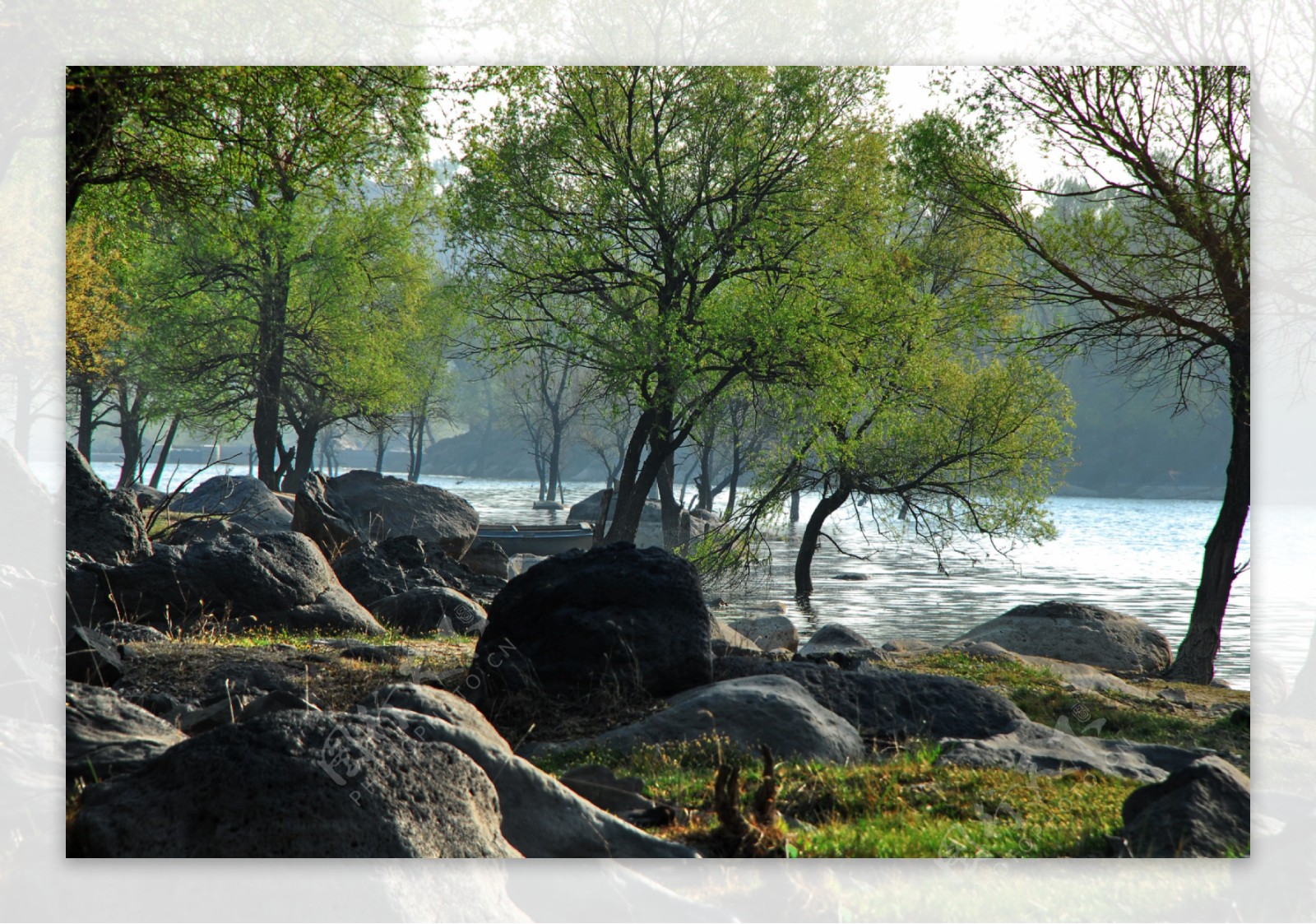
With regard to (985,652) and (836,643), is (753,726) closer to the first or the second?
(985,652)

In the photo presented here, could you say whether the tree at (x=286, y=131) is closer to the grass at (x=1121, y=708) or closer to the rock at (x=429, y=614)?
the rock at (x=429, y=614)

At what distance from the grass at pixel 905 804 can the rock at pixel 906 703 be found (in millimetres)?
992

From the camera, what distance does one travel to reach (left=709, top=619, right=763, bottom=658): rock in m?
10.9

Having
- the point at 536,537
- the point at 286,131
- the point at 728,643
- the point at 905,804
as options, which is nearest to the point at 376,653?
the point at 728,643

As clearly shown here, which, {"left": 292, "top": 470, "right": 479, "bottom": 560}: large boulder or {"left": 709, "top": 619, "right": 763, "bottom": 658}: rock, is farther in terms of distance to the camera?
{"left": 292, "top": 470, "right": 479, "bottom": 560}: large boulder

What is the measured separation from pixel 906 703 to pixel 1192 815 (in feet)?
8.68

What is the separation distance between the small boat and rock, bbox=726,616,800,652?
7356 millimetres

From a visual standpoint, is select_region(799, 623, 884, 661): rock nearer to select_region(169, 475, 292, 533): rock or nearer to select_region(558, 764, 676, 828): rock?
select_region(558, 764, 676, 828): rock

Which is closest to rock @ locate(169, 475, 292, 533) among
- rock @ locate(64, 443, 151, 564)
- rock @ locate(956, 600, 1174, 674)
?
rock @ locate(64, 443, 151, 564)

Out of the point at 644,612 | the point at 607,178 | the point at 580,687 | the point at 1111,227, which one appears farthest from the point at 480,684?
the point at 607,178

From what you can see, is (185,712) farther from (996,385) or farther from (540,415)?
(540,415)

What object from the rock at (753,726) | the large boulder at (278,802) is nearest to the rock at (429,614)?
the rock at (753,726)

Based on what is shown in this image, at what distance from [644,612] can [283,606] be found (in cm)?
507

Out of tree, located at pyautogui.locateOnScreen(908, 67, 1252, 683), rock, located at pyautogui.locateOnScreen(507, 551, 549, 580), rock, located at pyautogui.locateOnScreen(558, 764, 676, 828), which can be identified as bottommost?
rock, located at pyautogui.locateOnScreen(507, 551, 549, 580)
